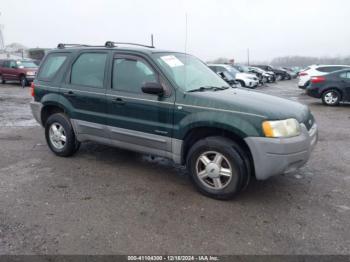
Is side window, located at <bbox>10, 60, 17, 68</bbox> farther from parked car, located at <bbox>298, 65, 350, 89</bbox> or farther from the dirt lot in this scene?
parked car, located at <bbox>298, 65, 350, 89</bbox>

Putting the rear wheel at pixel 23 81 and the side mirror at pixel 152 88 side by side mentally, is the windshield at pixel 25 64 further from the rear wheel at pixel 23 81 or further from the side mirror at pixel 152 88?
the side mirror at pixel 152 88

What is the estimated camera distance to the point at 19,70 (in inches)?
756

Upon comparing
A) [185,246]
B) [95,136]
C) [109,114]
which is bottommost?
[185,246]

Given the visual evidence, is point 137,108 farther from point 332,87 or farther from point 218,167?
point 332,87

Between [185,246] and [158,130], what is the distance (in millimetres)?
1659

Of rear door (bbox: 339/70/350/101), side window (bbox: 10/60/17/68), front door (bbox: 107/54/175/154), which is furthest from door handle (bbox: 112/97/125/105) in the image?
side window (bbox: 10/60/17/68)

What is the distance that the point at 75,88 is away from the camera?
5.00m

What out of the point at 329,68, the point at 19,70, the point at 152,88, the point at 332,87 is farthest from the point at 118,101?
the point at 19,70

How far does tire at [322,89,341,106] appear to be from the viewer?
1230 centimetres

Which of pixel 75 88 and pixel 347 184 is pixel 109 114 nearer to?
pixel 75 88

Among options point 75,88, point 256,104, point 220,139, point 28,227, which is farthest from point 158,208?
point 75,88

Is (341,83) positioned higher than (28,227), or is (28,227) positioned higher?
(341,83)

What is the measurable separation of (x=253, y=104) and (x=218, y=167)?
2.79 feet

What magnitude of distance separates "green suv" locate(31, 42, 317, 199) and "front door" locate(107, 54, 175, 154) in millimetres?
13
